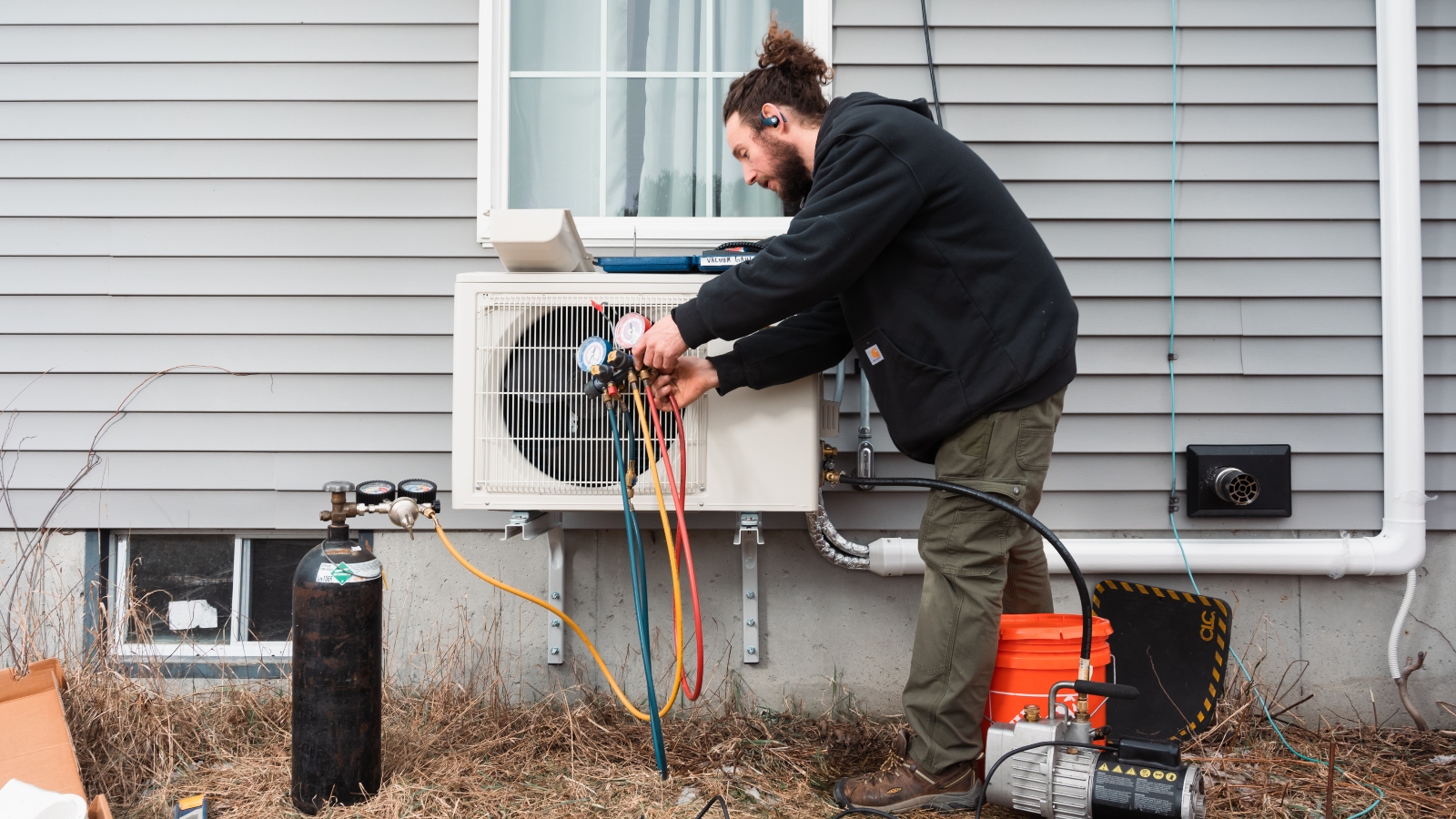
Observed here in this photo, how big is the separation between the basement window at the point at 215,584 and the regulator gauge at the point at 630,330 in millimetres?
1322

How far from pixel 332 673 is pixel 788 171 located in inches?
59.8

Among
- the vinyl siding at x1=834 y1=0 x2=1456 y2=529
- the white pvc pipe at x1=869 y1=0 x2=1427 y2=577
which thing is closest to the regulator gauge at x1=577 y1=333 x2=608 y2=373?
the vinyl siding at x1=834 y1=0 x2=1456 y2=529

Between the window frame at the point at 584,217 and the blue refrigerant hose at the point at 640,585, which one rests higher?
the window frame at the point at 584,217

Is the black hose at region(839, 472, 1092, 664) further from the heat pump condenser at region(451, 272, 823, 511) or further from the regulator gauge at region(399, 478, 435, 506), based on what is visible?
the regulator gauge at region(399, 478, 435, 506)

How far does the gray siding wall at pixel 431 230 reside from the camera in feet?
8.31

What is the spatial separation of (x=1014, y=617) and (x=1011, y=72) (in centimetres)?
159

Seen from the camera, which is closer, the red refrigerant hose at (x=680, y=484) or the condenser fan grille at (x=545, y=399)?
the red refrigerant hose at (x=680, y=484)

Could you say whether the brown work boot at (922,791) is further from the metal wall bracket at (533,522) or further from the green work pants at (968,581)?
the metal wall bracket at (533,522)

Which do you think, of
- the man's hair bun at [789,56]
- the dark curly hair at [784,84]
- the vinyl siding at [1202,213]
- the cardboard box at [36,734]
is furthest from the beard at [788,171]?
the cardboard box at [36,734]

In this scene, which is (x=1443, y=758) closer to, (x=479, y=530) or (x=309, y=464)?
(x=479, y=530)

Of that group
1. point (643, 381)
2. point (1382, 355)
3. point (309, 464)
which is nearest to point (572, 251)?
point (643, 381)

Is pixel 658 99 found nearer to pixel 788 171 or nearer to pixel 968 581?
pixel 788 171

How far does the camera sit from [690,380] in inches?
76.7

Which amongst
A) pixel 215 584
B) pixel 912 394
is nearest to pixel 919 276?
pixel 912 394
